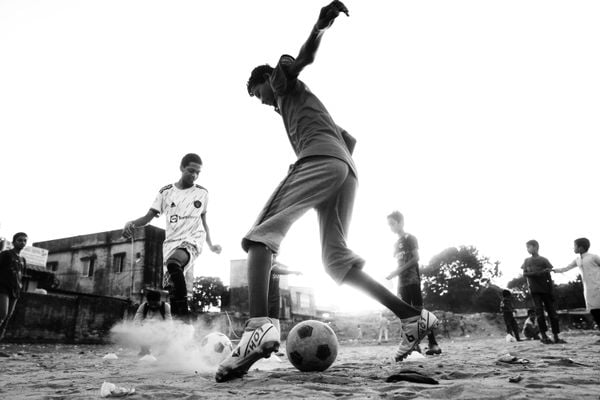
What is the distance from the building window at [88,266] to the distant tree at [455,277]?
48.4 meters

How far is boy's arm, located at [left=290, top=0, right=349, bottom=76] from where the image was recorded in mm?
2555

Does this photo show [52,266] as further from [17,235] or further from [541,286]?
[541,286]

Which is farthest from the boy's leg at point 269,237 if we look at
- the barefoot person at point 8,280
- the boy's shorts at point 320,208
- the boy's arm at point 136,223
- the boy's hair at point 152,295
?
the barefoot person at point 8,280

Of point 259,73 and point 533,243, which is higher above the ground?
point 259,73

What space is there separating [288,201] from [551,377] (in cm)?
181

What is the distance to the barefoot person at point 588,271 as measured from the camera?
21.8ft

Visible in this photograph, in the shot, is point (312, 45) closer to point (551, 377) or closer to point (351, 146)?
point (351, 146)

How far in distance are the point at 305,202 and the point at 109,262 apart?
1064 inches

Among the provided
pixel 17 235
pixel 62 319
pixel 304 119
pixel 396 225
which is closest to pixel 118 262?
pixel 62 319

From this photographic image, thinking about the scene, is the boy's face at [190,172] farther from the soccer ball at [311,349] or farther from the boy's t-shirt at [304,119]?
the soccer ball at [311,349]

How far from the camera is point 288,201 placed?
2.57 metres

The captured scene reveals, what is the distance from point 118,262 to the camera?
2556cm

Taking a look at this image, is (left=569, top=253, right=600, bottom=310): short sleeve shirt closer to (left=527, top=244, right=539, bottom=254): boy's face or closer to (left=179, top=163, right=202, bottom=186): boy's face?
(left=527, top=244, right=539, bottom=254): boy's face

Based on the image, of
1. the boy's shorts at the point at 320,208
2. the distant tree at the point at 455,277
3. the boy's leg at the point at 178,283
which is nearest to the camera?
the boy's shorts at the point at 320,208
